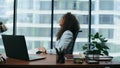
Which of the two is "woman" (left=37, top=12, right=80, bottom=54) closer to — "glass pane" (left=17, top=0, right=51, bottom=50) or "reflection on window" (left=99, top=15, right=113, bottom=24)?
"glass pane" (left=17, top=0, right=51, bottom=50)

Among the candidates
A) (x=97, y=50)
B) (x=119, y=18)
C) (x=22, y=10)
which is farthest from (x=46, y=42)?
(x=97, y=50)

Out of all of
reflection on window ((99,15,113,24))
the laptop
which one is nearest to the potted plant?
the laptop

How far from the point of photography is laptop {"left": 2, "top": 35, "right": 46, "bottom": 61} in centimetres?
214

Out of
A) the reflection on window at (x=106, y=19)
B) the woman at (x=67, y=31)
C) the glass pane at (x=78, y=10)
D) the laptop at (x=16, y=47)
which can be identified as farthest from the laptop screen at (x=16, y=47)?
the reflection on window at (x=106, y=19)

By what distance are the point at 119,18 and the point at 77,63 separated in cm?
375

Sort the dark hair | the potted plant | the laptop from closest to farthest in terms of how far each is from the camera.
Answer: the laptop, the potted plant, the dark hair

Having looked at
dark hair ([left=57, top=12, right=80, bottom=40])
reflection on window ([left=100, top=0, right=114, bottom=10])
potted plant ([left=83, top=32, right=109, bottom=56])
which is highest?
reflection on window ([left=100, top=0, right=114, bottom=10])

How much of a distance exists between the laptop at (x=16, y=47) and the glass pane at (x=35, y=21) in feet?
10.1

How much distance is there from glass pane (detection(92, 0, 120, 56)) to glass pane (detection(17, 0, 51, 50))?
1.15 metres

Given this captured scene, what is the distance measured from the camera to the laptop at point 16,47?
2145 mm

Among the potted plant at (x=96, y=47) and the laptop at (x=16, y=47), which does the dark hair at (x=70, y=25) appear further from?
the laptop at (x=16, y=47)

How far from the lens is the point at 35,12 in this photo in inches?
220

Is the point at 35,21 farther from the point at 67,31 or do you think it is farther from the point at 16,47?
the point at 16,47

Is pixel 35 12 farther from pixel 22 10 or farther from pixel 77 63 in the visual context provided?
pixel 77 63
